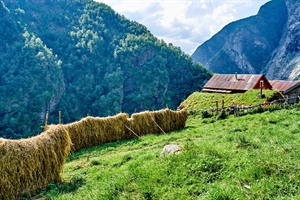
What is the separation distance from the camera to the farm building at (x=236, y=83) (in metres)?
43.9

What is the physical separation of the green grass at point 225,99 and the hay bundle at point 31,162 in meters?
26.2

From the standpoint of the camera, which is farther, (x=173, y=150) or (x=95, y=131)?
(x=95, y=131)

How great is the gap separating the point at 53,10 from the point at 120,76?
62.5 meters

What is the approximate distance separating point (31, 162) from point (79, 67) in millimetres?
122164

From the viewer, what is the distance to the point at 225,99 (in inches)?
1483

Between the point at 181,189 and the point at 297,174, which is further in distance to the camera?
the point at 181,189

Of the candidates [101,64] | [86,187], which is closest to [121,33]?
[101,64]

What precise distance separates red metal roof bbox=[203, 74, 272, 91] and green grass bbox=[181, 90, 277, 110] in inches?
186

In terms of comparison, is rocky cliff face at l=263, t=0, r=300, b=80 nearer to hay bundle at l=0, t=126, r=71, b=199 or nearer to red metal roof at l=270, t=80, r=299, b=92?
red metal roof at l=270, t=80, r=299, b=92

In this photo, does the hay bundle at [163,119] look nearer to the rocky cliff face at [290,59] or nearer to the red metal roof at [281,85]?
the red metal roof at [281,85]

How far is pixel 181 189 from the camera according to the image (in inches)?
257

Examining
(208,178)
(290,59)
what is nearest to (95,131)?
(208,178)

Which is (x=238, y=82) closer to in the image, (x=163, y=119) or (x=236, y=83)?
(x=236, y=83)

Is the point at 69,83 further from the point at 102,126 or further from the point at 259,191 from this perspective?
the point at 259,191
